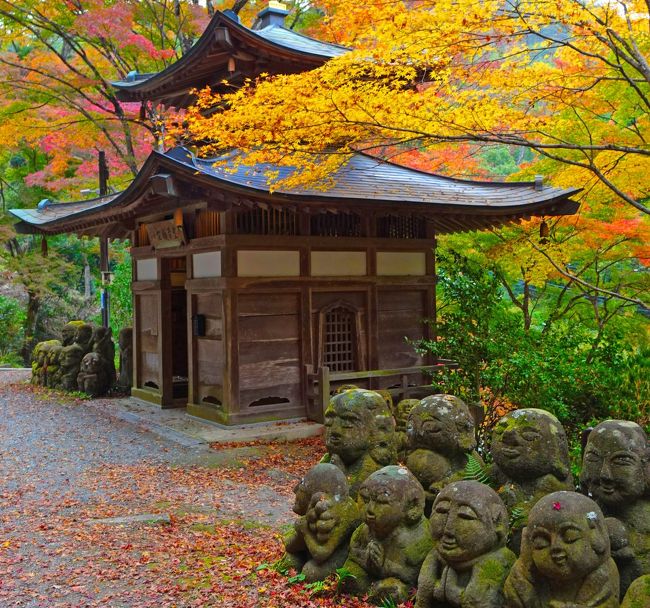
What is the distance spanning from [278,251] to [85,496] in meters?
5.16

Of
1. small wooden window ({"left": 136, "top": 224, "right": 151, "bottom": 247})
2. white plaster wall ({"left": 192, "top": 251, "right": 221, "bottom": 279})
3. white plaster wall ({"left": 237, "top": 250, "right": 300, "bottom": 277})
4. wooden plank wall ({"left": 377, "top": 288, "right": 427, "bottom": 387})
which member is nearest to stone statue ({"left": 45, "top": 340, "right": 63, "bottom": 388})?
small wooden window ({"left": 136, "top": 224, "right": 151, "bottom": 247})

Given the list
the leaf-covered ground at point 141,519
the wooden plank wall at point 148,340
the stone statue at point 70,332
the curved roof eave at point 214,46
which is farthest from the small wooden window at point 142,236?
the leaf-covered ground at point 141,519

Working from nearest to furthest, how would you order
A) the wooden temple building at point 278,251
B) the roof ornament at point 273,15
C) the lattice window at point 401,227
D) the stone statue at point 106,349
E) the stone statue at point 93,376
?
the wooden temple building at point 278,251, the lattice window at point 401,227, the roof ornament at point 273,15, the stone statue at point 93,376, the stone statue at point 106,349

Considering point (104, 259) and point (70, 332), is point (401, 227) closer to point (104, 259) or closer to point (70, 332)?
point (104, 259)

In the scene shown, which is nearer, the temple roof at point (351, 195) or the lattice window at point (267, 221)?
the temple roof at point (351, 195)

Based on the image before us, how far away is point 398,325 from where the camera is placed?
12586 millimetres

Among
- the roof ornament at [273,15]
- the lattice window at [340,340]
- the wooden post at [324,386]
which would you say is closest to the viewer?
the wooden post at [324,386]

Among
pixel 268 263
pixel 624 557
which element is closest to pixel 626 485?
pixel 624 557

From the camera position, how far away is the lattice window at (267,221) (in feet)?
36.0

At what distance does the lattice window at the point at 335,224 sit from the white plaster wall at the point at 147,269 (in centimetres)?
373

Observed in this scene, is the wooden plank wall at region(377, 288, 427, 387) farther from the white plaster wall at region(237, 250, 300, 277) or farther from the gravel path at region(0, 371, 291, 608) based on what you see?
the gravel path at region(0, 371, 291, 608)

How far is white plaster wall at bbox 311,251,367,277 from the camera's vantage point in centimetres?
1160

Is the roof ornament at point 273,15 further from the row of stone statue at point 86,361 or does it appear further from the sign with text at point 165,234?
the row of stone statue at point 86,361

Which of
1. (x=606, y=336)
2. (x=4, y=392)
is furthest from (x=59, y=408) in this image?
(x=606, y=336)
